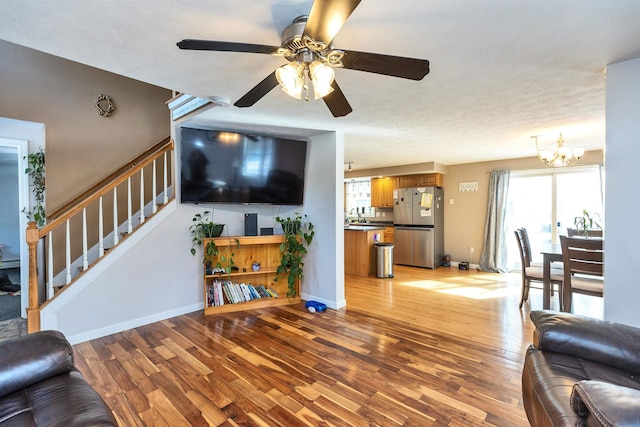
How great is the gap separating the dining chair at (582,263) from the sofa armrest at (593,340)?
4.65ft

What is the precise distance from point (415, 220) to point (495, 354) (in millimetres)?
3895

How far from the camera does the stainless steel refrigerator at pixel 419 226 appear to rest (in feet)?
19.5

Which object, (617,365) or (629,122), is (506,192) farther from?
(617,365)

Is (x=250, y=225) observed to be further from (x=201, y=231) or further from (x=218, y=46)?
(x=218, y=46)

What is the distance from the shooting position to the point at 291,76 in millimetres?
1401

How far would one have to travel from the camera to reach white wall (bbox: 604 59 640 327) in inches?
70.2

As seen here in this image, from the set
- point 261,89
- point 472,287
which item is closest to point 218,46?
point 261,89

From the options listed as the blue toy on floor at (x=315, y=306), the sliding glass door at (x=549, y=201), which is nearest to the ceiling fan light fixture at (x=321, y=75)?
the blue toy on floor at (x=315, y=306)

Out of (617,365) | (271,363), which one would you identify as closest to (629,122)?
(617,365)

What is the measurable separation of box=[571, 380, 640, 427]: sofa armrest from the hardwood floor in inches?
37.2

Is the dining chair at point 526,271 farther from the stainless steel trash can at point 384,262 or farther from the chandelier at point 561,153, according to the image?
the stainless steel trash can at point 384,262

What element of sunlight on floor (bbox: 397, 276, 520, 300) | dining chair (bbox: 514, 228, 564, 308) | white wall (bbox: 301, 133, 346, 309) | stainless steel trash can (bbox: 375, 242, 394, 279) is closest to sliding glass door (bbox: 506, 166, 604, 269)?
sunlight on floor (bbox: 397, 276, 520, 300)

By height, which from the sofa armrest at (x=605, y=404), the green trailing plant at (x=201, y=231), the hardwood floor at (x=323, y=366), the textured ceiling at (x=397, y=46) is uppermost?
the textured ceiling at (x=397, y=46)

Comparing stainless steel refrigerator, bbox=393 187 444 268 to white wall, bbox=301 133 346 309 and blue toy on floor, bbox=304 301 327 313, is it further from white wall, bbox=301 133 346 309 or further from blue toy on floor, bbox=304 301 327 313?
blue toy on floor, bbox=304 301 327 313
